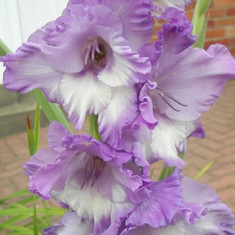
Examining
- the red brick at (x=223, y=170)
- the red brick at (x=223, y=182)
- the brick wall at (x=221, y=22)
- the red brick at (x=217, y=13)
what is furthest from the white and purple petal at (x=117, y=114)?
the red brick at (x=217, y=13)

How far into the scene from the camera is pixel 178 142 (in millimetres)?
584

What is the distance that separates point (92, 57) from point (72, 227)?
0.86 feet

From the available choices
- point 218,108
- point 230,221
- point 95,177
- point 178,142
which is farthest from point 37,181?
point 218,108

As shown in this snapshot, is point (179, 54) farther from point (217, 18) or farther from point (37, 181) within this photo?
point (217, 18)

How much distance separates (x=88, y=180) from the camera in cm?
60

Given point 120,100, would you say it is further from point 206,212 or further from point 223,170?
point 223,170

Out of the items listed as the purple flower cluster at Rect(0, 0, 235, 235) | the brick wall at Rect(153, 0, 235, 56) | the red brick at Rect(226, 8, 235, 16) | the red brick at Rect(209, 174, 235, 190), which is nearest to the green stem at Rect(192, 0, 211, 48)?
the purple flower cluster at Rect(0, 0, 235, 235)

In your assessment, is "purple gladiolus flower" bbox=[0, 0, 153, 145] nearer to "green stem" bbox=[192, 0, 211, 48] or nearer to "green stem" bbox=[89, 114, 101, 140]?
"green stem" bbox=[89, 114, 101, 140]

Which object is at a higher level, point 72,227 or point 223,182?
point 72,227

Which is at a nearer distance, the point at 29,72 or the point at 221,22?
the point at 29,72

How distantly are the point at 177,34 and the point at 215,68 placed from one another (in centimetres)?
8

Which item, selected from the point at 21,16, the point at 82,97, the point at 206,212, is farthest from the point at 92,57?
the point at 21,16

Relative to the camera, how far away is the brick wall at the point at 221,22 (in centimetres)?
450

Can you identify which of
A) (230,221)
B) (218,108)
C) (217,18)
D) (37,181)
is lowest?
(218,108)
